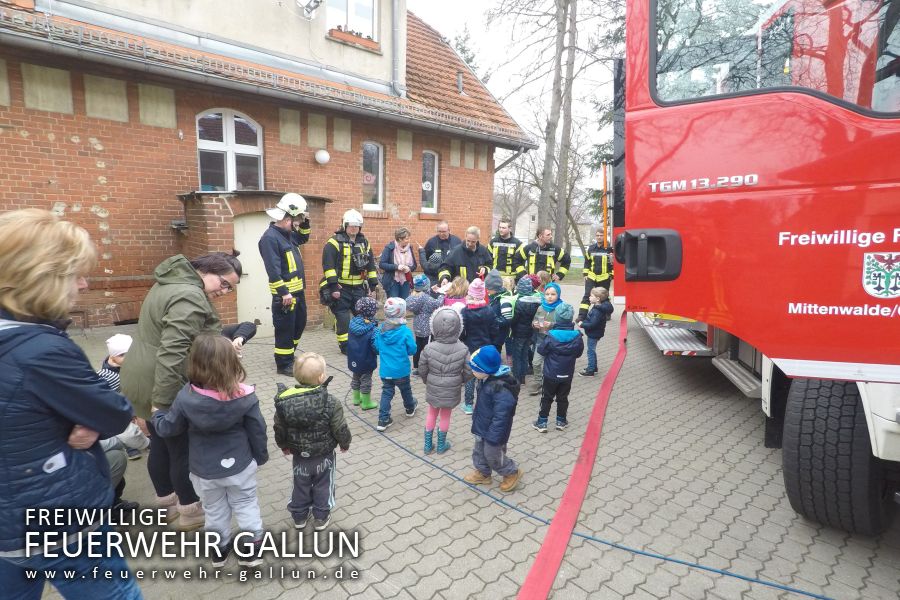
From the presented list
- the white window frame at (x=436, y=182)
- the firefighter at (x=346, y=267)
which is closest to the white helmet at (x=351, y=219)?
the firefighter at (x=346, y=267)

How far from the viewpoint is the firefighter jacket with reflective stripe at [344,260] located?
20.1ft

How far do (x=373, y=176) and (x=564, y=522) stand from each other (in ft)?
26.8

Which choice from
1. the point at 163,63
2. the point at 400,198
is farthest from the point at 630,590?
the point at 400,198

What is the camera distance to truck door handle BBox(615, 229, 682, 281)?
2461 mm

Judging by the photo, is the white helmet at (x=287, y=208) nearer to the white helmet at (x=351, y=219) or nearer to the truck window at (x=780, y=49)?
the white helmet at (x=351, y=219)

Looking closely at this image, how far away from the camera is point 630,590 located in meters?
2.62

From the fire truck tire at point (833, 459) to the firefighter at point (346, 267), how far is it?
4611 millimetres

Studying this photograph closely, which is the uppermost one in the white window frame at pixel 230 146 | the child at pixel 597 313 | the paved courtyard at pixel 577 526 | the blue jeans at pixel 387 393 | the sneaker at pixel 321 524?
the white window frame at pixel 230 146

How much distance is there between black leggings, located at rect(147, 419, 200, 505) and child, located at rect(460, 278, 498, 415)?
270 cm

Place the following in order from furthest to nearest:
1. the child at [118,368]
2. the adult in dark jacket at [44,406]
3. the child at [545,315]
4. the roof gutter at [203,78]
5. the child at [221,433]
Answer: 1. the roof gutter at [203,78]
2. the child at [545,315]
3. the child at [118,368]
4. the child at [221,433]
5. the adult in dark jacket at [44,406]

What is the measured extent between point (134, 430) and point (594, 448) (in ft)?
11.9

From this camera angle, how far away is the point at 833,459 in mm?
2811

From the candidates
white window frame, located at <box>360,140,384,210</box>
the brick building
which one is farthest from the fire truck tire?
white window frame, located at <box>360,140,384,210</box>

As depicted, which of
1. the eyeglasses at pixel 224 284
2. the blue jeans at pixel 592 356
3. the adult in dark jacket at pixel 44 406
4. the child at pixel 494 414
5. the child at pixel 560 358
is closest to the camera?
the adult in dark jacket at pixel 44 406
